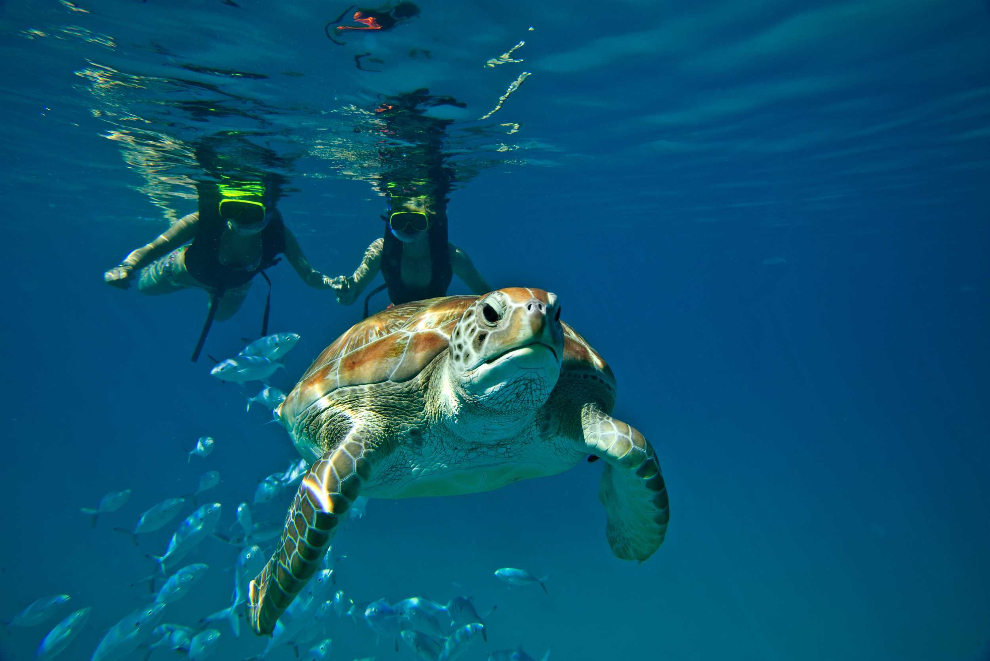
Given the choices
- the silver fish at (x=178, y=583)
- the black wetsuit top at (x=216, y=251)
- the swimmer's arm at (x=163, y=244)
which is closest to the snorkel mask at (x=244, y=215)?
the black wetsuit top at (x=216, y=251)

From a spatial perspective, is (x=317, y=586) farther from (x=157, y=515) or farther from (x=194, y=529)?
(x=157, y=515)

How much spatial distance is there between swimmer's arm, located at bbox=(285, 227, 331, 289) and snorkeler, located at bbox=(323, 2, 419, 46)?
3092mm

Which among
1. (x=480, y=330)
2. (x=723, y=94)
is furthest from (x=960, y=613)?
(x=480, y=330)

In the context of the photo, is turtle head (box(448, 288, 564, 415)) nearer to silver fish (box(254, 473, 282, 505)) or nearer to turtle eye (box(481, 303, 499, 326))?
turtle eye (box(481, 303, 499, 326))

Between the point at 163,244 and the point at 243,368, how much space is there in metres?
2.21

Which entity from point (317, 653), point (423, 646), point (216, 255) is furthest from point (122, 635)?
point (216, 255)

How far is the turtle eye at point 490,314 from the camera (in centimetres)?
206

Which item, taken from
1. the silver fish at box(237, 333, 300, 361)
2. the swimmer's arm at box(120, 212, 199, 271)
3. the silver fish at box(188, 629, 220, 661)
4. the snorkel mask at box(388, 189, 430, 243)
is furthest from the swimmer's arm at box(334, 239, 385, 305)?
the silver fish at box(188, 629, 220, 661)

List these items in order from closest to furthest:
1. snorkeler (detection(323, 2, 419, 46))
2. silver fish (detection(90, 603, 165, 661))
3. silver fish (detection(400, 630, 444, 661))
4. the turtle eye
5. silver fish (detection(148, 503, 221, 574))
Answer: the turtle eye, silver fish (detection(90, 603, 165, 661)), snorkeler (detection(323, 2, 419, 46)), silver fish (detection(400, 630, 444, 661)), silver fish (detection(148, 503, 221, 574))

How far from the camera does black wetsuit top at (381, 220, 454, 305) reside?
7.30 meters

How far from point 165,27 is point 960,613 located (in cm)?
2841

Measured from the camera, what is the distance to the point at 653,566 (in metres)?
17.6

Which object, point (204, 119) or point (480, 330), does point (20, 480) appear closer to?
point (204, 119)

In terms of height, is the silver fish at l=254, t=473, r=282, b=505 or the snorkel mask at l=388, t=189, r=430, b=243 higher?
the snorkel mask at l=388, t=189, r=430, b=243
